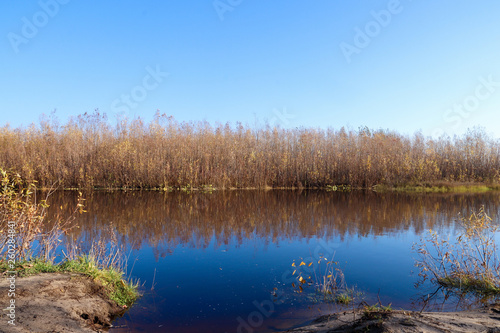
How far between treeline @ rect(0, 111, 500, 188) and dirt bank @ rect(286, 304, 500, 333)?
20.7 metres

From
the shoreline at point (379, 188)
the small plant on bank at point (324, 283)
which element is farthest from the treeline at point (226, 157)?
the small plant on bank at point (324, 283)

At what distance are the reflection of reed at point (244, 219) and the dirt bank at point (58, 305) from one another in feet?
12.2

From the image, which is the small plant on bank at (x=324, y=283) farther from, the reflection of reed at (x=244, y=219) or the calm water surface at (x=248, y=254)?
the reflection of reed at (x=244, y=219)

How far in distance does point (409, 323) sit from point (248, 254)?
471 cm

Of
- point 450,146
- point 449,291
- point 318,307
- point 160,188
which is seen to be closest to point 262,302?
point 318,307

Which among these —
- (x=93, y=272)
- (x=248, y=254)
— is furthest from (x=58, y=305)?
(x=248, y=254)

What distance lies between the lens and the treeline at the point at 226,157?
934 inches

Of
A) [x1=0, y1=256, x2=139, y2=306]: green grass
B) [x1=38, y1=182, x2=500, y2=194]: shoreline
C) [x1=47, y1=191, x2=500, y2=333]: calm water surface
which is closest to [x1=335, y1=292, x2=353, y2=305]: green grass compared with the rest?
[x1=47, y1=191, x2=500, y2=333]: calm water surface

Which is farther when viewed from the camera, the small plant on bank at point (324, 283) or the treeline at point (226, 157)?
the treeline at point (226, 157)

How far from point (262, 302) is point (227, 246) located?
11.5 feet

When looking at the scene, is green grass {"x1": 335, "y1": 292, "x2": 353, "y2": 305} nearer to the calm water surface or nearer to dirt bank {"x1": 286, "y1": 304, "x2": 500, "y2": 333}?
the calm water surface

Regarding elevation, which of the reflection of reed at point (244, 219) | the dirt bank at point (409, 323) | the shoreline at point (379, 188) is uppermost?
the shoreline at point (379, 188)

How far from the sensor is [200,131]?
2805cm

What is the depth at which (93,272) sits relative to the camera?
17.0ft
